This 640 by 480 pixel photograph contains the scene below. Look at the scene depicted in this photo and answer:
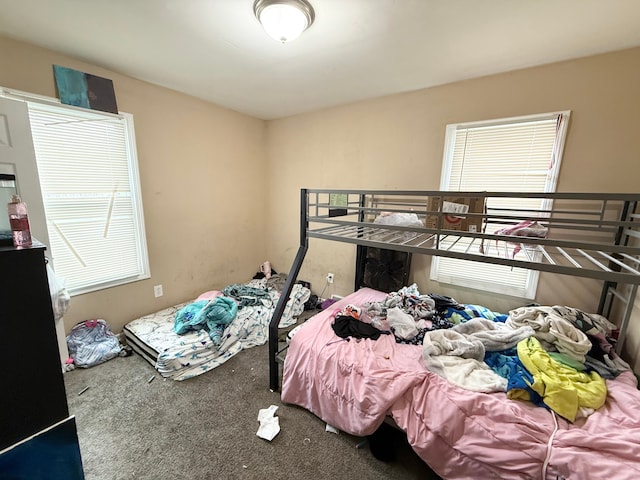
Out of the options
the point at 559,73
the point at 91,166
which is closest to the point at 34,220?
the point at 91,166

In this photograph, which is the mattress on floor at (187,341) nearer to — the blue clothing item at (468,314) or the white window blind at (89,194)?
the white window blind at (89,194)

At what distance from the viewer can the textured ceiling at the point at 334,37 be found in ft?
4.55

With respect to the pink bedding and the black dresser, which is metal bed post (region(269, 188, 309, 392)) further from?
the black dresser

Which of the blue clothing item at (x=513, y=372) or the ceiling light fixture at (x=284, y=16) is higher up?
the ceiling light fixture at (x=284, y=16)

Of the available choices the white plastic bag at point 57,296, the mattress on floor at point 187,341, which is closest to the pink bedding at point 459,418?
the mattress on floor at point 187,341

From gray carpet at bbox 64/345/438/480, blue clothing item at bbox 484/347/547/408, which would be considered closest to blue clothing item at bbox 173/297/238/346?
gray carpet at bbox 64/345/438/480

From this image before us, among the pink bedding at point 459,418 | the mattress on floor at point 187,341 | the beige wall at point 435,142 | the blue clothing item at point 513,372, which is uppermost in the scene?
the beige wall at point 435,142

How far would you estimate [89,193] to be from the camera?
2.17 metres

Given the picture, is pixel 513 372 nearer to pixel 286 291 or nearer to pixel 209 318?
pixel 286 291

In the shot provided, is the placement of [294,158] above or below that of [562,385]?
above

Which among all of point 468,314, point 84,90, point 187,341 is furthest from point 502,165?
point 84,90

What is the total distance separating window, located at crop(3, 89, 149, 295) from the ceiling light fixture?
1.68 m

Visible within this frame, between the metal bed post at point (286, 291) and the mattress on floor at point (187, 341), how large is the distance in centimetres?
60

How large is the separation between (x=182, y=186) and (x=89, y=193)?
78 cm
